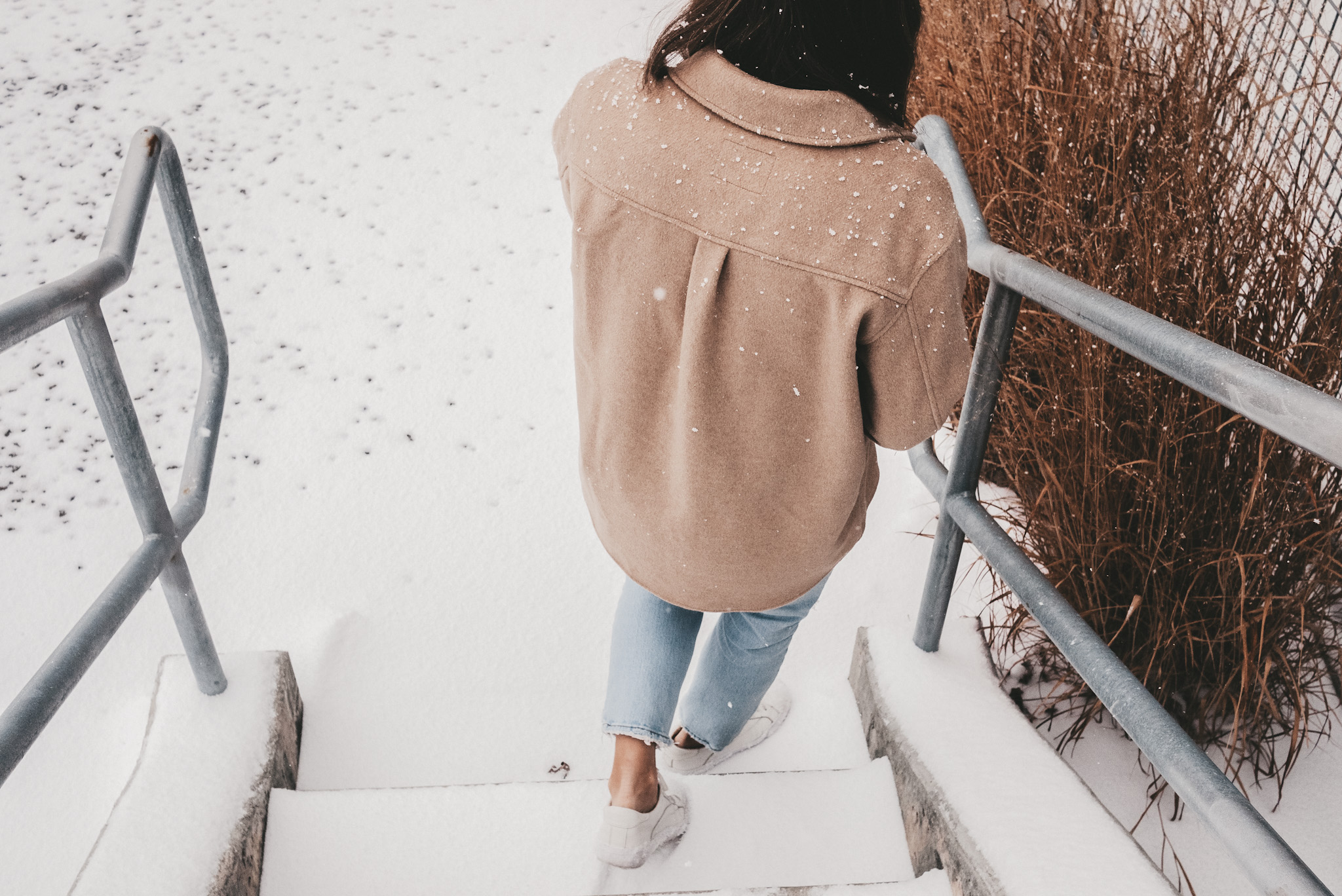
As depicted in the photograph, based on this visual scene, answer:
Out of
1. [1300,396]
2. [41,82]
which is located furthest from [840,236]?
[41,82]

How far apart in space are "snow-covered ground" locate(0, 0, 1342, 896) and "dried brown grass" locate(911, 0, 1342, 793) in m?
0.24

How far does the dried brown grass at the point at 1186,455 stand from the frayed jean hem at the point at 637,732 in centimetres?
74

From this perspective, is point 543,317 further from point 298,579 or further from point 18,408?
point 18,408

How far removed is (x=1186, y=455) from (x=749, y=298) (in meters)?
1.12

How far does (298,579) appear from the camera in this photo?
6.73 feet

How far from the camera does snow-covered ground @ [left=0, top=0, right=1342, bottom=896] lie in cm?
175

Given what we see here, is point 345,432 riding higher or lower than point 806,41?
lower

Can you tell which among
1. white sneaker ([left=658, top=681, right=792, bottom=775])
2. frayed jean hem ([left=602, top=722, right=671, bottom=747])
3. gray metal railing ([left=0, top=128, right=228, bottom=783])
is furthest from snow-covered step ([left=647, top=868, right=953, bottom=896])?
gray metal railing ([left=0, top=128, right=228, bottom=783])

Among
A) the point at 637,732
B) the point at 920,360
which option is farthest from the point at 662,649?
the point at 920,360

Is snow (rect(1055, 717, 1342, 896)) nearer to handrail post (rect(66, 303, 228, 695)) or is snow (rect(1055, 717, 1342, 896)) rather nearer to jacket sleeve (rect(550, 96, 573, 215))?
jacket sleeve (rect(550, 96, 573, 215))

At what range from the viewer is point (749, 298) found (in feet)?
2.82

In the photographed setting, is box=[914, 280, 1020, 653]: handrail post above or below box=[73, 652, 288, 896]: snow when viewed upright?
above

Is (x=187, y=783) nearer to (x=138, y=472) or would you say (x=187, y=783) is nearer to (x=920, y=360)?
(x=138, y=472)

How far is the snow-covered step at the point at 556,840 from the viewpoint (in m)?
1.36
